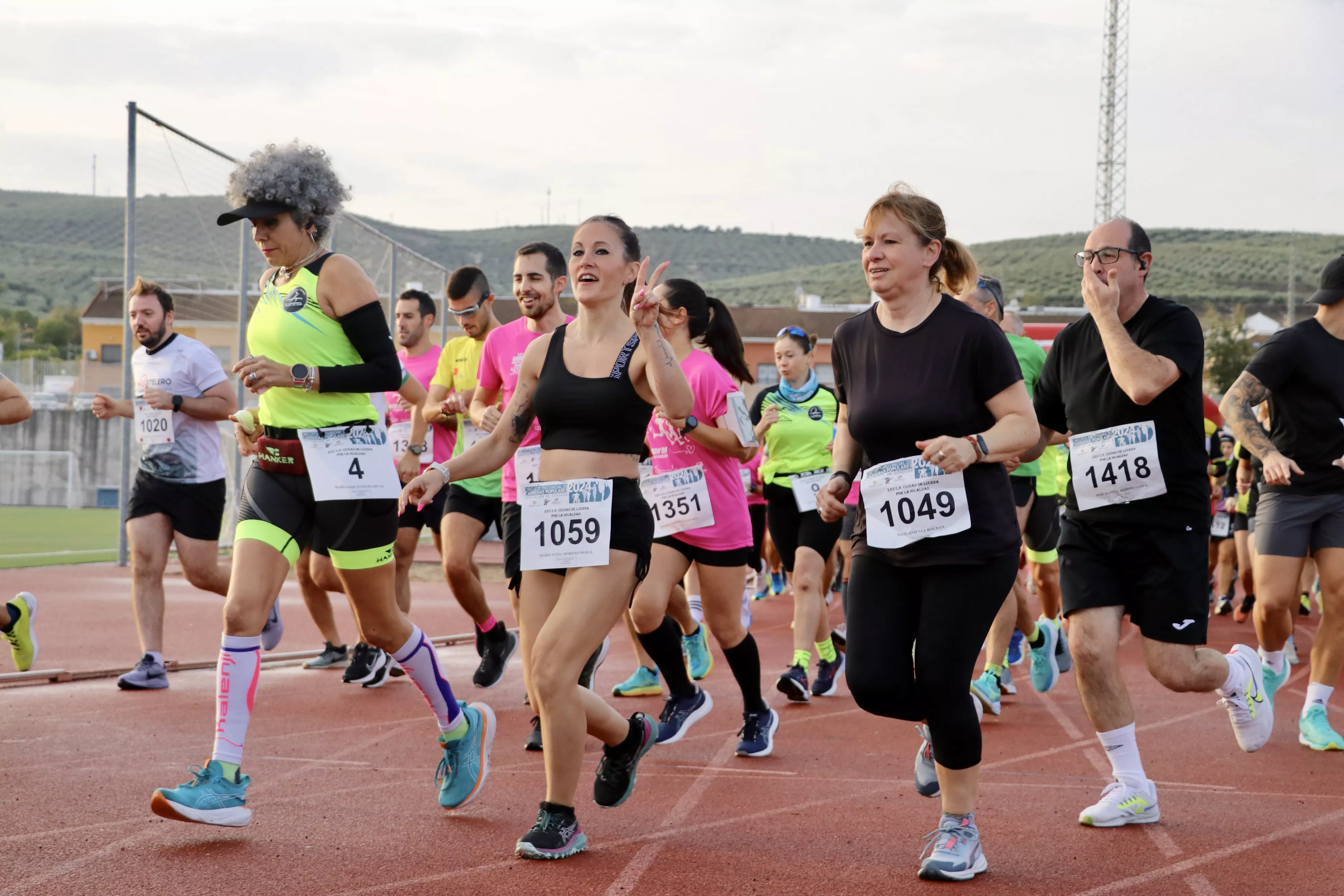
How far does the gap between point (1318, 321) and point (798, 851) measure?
13.0ft

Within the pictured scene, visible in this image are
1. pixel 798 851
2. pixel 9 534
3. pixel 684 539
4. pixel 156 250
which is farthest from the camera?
pixel 9 534

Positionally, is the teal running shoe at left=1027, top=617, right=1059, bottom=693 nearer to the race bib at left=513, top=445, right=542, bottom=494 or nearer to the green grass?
the race bib at left=513, top=445, right=542, bottom=494

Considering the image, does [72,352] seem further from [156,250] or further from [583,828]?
[583,828]

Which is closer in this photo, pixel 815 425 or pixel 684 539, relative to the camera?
pixel 684 539

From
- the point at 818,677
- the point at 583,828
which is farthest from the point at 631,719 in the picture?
the point at 818,677

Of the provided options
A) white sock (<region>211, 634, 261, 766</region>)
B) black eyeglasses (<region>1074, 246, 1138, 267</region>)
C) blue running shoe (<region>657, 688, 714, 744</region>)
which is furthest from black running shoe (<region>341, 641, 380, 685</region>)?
black eyeglasses (<region>1074, 246, 1138, 267</region>)

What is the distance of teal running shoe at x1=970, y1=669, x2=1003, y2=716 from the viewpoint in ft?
23.9

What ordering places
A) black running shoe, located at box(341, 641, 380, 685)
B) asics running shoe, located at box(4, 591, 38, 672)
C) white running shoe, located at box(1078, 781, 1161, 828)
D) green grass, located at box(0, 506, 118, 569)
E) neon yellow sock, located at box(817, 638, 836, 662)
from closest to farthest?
1. white running shoe, located at box(1078, 781, 1161, 828)
2. asics running shoe, located at box(4, 591, 38, 672)
3. black running shoe, located at box(341, 641, 380, 685)
4. neon yellow sock, located at box(817, 638, 836, 662)
5. green grass, located at box(0, 506, 118, 569)

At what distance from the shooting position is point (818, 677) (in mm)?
8211

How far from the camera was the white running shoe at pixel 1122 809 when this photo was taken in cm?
492

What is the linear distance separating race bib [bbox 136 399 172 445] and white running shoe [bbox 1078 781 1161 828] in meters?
5.43

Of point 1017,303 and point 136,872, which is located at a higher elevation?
point 1017,303

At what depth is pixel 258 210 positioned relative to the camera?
17.1ft

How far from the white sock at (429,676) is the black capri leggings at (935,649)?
5.52ft
